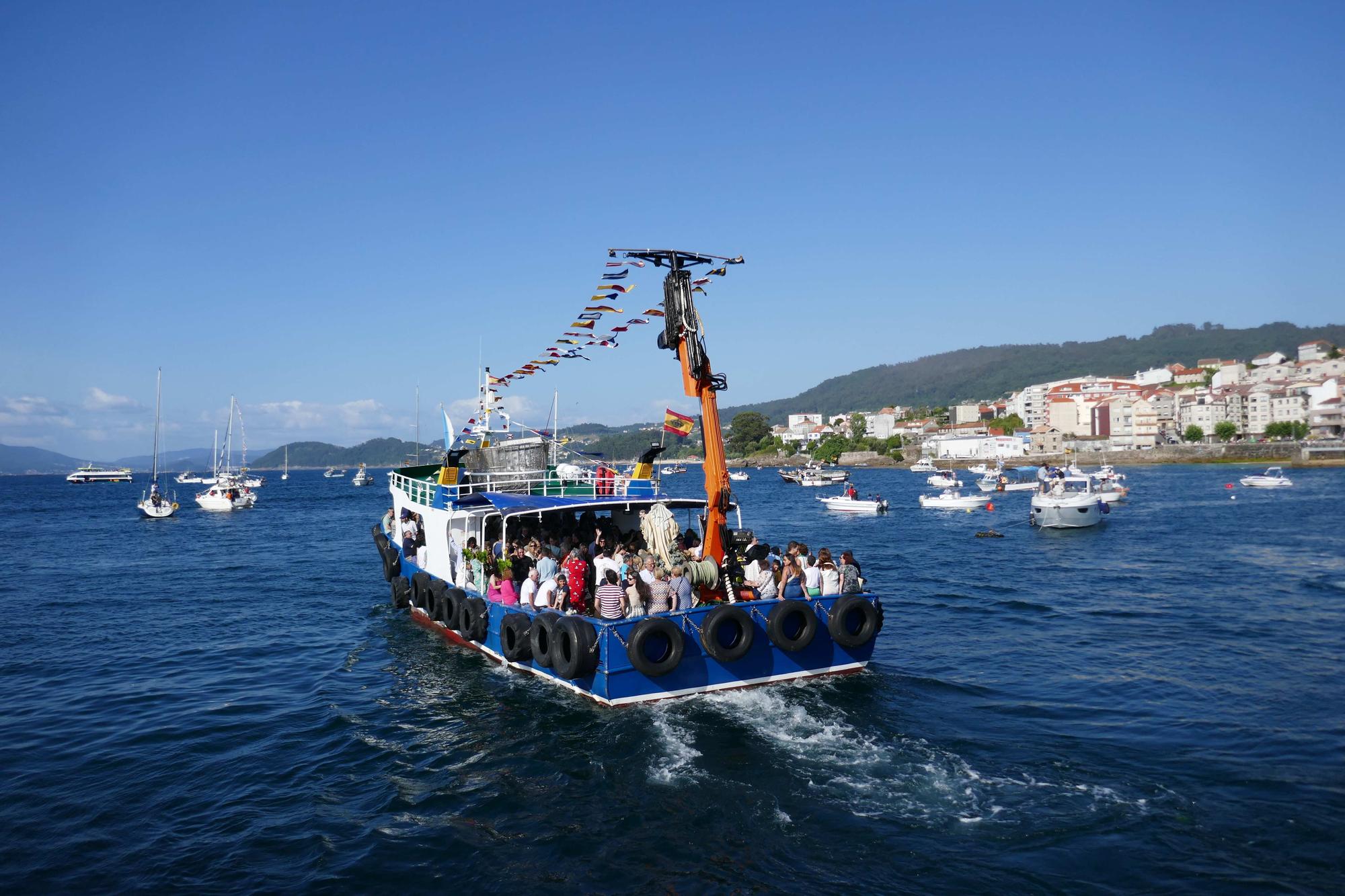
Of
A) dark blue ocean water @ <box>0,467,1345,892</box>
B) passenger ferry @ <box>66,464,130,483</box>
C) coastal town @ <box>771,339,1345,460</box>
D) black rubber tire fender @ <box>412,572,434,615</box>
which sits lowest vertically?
dark blue ocean water @ <box>0,467,1345,892</box>

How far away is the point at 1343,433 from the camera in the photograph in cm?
11925

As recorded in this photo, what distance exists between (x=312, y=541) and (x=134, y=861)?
4291 cm

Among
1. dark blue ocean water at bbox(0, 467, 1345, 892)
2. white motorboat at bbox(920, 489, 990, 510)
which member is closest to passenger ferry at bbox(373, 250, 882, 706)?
dark blue ocean water at bbox(0, 467, 1345, 892)

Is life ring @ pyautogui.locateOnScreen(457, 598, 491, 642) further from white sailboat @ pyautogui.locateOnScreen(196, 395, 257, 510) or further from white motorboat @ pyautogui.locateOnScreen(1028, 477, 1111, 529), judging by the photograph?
white sailboat @ pyautogui.locateOnScreen(196, 395, 257, 510)

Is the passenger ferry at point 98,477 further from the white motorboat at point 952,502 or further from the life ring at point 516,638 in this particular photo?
the life ring at point 516,638

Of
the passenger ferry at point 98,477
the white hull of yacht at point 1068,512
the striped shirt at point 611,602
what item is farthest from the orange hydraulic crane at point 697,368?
the passenger ferry at point 98,477

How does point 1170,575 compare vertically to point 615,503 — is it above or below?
below

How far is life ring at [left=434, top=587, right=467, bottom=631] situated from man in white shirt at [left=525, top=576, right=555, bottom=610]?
3.46 metres

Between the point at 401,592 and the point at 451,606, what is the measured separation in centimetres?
539

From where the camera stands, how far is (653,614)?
44.0 feet

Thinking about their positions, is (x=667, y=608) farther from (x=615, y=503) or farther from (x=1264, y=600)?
(x=1264, y=600)

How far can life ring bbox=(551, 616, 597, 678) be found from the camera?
1315cm

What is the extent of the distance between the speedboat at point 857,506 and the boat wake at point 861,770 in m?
49.4

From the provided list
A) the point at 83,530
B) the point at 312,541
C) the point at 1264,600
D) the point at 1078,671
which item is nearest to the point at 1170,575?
the point at 1264,600
